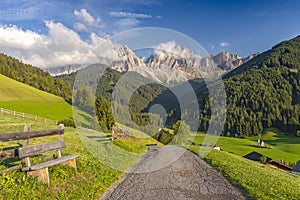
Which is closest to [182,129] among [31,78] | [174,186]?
[174,186]

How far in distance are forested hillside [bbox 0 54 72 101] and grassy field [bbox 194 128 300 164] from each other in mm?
79891

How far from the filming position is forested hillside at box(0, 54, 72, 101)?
145 m

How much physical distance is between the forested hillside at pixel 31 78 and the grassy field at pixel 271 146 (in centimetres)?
7989

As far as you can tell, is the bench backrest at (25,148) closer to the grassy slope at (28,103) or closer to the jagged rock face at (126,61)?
the jagged rock face at (126,61)

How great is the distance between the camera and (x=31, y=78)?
499ft

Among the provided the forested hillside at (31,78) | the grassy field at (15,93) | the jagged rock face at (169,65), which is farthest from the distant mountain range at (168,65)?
the forested hillside at (31,78)

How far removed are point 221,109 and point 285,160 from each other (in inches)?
3856

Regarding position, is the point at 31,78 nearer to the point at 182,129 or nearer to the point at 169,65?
the point at 182,129

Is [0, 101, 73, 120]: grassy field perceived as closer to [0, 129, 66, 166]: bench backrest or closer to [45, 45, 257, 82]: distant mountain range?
[45, 45, 257, 82]: distant mountain range

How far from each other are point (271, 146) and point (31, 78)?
130918 millimetres

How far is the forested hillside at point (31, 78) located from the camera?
14489cm

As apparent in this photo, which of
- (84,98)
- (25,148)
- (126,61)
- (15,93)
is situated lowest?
(25,148)

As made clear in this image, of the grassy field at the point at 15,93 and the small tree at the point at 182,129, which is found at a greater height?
the grassy field at the point at 15,93


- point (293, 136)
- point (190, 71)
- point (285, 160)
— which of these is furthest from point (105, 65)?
point (293, 136)
